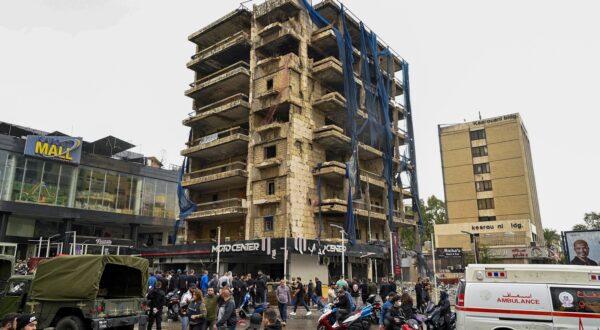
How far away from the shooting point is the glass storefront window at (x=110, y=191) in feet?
157

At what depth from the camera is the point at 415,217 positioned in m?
45.1

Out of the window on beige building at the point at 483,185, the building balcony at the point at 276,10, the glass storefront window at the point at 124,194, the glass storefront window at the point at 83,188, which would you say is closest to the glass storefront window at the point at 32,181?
the glass storefront window at the point at 83,188

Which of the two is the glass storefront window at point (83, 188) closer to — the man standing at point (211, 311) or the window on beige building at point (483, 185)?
the man standing at point (211, 311)

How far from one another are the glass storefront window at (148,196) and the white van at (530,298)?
46182mm

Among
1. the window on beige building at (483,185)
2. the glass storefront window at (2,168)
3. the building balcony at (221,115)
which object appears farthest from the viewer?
the window on beige building at (483,185)

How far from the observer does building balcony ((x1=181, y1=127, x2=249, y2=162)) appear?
1483 inches

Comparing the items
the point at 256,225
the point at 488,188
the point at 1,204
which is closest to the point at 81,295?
the point at 256,225

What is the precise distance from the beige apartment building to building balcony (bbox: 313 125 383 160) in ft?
96.2

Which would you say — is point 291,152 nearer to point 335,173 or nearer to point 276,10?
point 335,173

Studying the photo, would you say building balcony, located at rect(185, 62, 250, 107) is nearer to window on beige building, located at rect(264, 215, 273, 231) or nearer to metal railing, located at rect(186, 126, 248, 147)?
metal railing, located at rect(186, 126, 248, 147)

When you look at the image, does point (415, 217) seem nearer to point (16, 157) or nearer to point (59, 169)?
point (59, 169)

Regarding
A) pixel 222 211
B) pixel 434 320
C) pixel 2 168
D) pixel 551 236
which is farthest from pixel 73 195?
pixel 551 236

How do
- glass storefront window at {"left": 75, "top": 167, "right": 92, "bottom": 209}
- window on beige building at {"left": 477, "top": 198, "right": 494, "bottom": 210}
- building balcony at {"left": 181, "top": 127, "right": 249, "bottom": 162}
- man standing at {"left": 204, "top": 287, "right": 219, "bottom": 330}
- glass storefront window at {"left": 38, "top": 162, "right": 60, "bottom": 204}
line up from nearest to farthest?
man standing at {"left": 204, "top": 287, "right": 219, "bottom": 330} < building balcony at {"left": 181, "top": 127, "right": 249, "bottom": 162} < glass storefront window at {"left": 38, "top": 162, "right": 60, "bottom": 204} < glass storefront window at {"left": 75, "top": 167, "right": 92, "bottom": 209} < window on beige building at {"left": 477, "top": 198, "right": 494, "bottom": 210}

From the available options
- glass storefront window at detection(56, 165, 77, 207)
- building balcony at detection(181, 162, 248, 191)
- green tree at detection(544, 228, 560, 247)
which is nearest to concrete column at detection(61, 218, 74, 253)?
glass storefront window at detection(56, 165, 77, 207)
